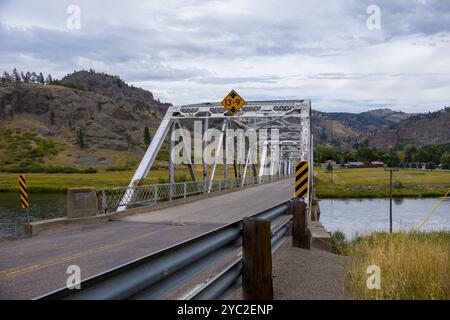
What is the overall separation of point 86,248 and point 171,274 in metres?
6.82

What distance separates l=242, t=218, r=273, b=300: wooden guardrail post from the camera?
493 cm

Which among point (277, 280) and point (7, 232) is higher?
point (277, 280)

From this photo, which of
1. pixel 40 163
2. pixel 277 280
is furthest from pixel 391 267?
pixel 40 163

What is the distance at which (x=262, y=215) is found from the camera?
22.8 ft

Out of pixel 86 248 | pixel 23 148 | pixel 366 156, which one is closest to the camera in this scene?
pixel 86 248

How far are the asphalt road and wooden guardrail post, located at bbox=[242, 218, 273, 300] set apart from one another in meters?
2.80

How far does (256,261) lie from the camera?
4.96m

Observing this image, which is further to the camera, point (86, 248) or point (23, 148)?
point (23, 148)

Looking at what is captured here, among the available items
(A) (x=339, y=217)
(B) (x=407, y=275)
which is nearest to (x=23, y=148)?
(A) (x=339, y=217)

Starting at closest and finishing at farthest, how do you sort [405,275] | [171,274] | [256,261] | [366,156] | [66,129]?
[171,274] < [256,261] < [405,275] < [66,129] < [366,156]

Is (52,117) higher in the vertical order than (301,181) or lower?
higher

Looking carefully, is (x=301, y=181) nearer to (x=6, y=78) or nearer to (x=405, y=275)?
(x=405, y=275)
